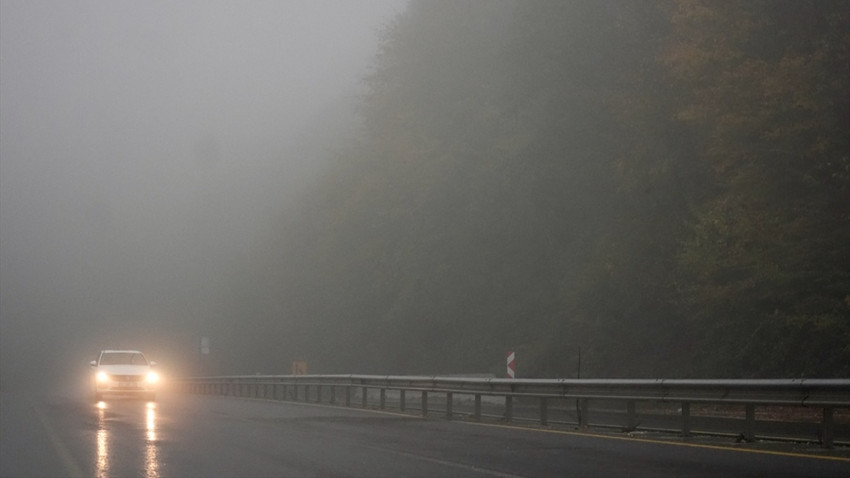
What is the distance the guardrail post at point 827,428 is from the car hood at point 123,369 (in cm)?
2397

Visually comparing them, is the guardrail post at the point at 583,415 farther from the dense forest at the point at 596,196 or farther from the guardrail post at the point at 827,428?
the dense forest at the point at 596,196

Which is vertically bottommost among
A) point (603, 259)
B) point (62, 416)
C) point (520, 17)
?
point (62, 416)

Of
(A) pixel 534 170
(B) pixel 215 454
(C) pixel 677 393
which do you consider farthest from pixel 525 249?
(B) pixel 215 454

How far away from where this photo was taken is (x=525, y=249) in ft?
148

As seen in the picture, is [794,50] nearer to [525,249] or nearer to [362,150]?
[525,249]

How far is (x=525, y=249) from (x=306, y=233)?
31910 millimetres

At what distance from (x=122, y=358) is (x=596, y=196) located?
16.4 metres

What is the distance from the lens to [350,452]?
1550cm

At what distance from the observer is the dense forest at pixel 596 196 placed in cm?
2853

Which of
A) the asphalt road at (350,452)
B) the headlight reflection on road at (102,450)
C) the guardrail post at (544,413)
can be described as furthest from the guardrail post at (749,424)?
the headlight reflection on road at (102,450)

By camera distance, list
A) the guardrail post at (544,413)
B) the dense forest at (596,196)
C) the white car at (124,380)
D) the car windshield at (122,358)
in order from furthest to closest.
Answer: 1. the car windshield at (122,358)
2. the white car at (124,380)
3. the dense forest at (596,196)
4. the guardrail post at (544,413)

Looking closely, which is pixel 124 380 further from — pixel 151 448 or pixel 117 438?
pixel 151 448

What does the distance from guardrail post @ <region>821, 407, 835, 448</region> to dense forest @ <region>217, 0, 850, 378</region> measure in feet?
39.4

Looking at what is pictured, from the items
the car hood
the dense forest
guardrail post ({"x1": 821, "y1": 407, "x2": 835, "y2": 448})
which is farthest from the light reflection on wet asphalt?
the dense forest
